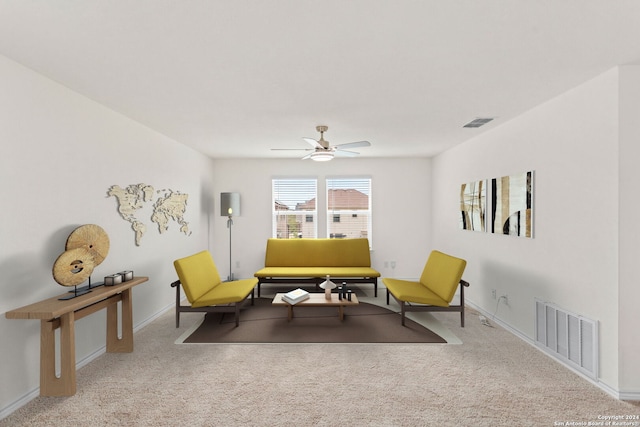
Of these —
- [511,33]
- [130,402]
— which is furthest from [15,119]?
[511,33]

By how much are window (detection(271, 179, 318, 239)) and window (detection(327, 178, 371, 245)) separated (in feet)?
1.20

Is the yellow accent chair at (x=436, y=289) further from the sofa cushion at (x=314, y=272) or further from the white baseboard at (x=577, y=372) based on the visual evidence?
the sofa cushion at (x=314, y=272)

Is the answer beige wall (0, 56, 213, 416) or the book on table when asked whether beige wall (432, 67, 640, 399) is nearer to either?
the book on table

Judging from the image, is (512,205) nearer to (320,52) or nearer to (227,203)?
(320,52)

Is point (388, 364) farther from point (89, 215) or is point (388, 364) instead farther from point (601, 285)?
point (89, 215)

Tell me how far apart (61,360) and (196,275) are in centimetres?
170

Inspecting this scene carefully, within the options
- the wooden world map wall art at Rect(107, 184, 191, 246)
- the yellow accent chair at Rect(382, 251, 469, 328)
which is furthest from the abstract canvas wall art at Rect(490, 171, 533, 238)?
the wooden world map wall art at Rect(107, 184, 191, 246)

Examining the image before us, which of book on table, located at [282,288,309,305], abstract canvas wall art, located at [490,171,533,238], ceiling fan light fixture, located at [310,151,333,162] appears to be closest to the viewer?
abstract canvas wall art, located at [490,171,533,238]

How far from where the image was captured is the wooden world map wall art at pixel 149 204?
11.2 ft

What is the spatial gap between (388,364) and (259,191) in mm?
4297

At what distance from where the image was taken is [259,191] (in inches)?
241

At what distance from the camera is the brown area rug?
11.2ft

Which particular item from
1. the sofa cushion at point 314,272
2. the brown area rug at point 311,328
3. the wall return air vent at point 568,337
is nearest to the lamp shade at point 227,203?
the sofa cushion at point 314,272

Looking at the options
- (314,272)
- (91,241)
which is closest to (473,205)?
(314,272)
